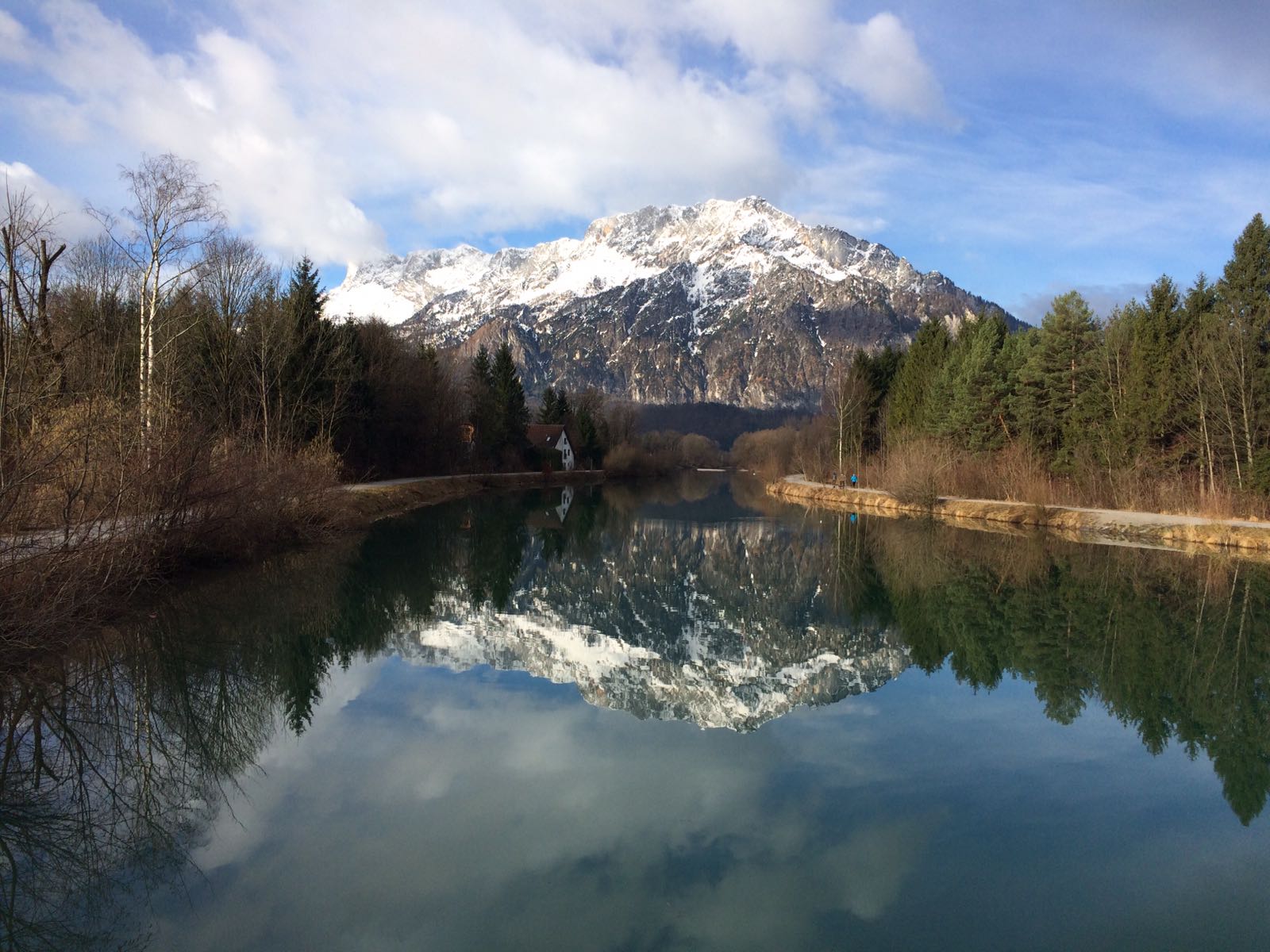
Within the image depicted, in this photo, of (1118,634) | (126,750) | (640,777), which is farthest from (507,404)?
(640,777)

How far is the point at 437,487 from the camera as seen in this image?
1966 inches

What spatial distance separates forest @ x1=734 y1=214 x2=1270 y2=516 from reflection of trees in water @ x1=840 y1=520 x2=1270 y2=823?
344 inches

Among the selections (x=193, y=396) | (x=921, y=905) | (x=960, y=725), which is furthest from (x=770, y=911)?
(x=193, y=396)

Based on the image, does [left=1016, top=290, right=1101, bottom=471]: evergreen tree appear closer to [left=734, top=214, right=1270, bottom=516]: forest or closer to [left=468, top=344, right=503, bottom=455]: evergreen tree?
[left=734, top=214, right=1270, bottom=516]: forest

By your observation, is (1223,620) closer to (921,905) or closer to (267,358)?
(921,905)

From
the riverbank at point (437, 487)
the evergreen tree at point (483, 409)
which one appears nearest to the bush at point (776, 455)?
the riverbank at point (437, 487)

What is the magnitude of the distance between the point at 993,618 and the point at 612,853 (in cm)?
1224

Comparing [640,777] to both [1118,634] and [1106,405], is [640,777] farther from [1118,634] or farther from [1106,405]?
[1106,405]

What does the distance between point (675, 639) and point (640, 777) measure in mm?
6941

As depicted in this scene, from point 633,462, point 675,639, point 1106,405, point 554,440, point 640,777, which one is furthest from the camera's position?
point 633,462

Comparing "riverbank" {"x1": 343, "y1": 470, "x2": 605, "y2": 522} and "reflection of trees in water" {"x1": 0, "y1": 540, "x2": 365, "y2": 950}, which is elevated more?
"riverbank" {"x1": 343, "y1": 470, "x2": 605, "y2": 522}

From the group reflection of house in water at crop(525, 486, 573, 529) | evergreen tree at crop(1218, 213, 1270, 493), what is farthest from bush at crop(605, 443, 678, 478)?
evergreen tree at crop(1218, 213, 1270, 493)

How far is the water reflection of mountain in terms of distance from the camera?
38.3 ft

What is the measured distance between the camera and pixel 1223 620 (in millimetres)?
15648
